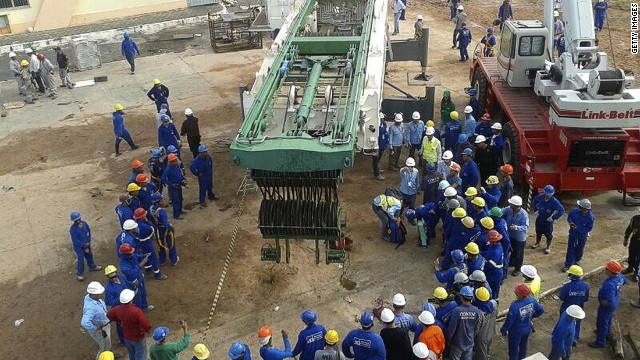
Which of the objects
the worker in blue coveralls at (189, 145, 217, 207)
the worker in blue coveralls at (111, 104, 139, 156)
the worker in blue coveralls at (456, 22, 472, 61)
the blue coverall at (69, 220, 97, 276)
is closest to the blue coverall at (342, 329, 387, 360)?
the blue coverall at (69, 220, 97, 276)

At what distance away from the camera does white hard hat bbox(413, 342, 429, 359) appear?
19.0 ft

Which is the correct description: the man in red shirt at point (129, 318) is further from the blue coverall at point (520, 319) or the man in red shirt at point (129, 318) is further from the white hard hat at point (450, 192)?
the white hard hat at point (450, 192)

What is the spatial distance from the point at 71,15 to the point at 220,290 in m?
18.0

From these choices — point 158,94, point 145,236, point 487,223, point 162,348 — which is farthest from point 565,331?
point 158,94

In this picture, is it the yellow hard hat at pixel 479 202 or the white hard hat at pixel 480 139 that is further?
the white hard hat at pixel 480 139

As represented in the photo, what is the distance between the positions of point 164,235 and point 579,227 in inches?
259

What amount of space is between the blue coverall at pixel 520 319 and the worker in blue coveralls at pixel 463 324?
549 mm

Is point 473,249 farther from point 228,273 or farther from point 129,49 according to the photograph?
point 129,49

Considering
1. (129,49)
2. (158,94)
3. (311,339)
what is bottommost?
(311,339)

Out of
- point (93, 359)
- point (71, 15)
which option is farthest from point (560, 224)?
point (71, 15)

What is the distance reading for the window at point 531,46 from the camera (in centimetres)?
1184

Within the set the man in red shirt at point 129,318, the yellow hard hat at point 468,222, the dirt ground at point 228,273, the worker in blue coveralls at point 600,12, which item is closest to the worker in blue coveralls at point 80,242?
the dirt ground at point 228,273

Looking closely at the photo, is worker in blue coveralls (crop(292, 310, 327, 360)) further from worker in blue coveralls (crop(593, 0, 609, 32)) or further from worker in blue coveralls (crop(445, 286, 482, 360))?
worker in blue coveralls (crop(593, 0, 609, 32))

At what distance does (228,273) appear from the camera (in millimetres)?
9242
